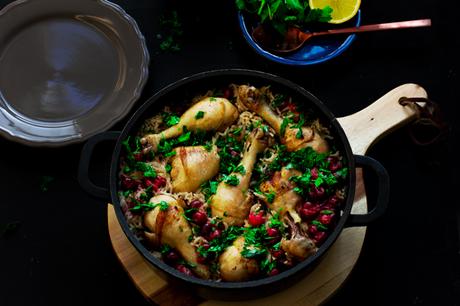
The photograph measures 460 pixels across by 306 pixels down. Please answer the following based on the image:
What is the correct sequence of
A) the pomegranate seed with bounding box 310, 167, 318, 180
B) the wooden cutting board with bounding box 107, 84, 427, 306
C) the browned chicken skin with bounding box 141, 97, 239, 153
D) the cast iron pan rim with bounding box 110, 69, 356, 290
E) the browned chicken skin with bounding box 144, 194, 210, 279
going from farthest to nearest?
the wooden cutting board with bounding box 107, 84, 427, 306 → the browned chicken skin with bounding box 141, 97, 239, 153 → the pomegranate seed with bounding box 310, 167, 318, 180 → the browned chicken skin with bounding box 144, 194, 210, 279 → the cast iron pan rim with bounding box 110, 69, 356, 290

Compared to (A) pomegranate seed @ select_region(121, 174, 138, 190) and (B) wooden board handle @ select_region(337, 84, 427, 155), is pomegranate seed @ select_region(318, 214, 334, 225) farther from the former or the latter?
(A) pomegranate seed @ select_region(121, 174, 138, 190)

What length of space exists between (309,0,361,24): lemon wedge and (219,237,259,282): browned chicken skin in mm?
1672

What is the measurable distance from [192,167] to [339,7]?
150cm

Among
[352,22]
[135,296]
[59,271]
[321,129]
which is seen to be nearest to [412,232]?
[321,129]

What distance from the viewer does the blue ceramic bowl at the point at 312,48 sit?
391 cm

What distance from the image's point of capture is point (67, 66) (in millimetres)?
4008

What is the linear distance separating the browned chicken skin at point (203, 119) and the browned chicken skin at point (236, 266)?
23.8 inches

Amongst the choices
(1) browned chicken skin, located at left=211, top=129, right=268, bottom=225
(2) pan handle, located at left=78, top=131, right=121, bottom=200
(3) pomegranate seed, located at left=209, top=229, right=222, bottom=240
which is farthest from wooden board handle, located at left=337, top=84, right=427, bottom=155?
(2) pan handle, located at left=78, top=131, right=121, bottom=200

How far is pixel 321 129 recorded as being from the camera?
3209mm

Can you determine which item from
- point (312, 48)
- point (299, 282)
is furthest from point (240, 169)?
point (312, 48)

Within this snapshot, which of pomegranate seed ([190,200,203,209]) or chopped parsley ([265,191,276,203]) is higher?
chopped parsley ([265,191,276,203])

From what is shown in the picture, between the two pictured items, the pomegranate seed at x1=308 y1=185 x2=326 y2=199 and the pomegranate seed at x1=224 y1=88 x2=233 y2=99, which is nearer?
the pomegranate seed at x1=308 y1=185 x2=326 y2=199

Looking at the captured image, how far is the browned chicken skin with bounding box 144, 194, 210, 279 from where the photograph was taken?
2.97 metres

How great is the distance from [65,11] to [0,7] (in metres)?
0.45
